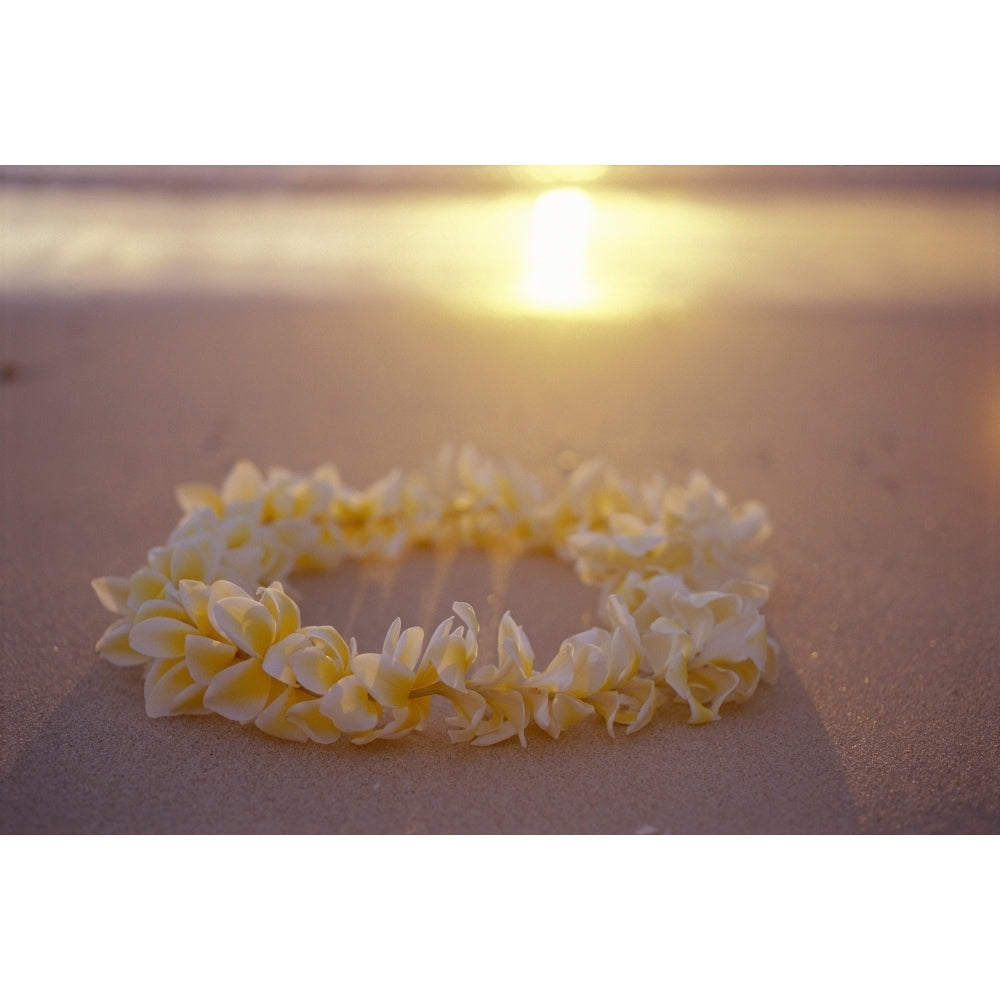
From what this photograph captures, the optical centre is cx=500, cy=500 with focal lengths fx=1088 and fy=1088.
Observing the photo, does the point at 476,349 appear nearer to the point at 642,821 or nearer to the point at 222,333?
the point at 222,333

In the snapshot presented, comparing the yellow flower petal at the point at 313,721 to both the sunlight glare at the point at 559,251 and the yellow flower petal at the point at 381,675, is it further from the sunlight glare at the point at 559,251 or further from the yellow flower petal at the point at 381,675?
the sunlight glare at the point at 559,251

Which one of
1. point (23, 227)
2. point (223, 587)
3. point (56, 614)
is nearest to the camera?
point (223, 587)

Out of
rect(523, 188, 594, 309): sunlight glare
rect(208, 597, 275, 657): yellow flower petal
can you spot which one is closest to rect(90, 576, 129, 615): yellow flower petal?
rect(208, 597, 275, 657): yellow flower petal

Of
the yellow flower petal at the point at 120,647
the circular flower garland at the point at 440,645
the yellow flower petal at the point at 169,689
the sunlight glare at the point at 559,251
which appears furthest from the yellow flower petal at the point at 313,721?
the sunlight glare at the point at 559,251

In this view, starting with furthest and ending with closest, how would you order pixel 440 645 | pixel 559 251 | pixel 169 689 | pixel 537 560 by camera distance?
1. pixel 559 251
2. pixel 537 560
3. pixel 169 689
4. pixel 440 645

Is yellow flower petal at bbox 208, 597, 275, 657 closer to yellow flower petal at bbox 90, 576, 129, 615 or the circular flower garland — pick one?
the circular flower garland

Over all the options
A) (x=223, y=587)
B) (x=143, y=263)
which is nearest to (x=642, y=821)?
(x=223, y=587)

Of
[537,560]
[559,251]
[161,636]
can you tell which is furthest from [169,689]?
[559,251]

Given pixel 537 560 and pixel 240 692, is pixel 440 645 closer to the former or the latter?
pixel 240 692
